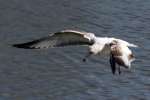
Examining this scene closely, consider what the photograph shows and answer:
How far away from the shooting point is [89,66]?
14781mm

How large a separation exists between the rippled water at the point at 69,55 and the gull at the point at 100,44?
141 inches

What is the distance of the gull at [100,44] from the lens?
8.30 metres

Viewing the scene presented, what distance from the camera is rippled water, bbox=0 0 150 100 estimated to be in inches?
534

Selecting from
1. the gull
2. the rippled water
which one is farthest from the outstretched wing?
the rippled water

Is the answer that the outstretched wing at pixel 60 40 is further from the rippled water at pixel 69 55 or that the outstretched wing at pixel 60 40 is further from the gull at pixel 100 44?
the rippled water at pixel 69 55

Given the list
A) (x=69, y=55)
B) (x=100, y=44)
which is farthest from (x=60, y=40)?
(x=69, y=55)

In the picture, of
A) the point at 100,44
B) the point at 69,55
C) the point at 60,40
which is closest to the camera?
the point at 100,44

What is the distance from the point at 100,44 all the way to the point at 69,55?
647cm

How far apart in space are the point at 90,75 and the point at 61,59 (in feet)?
3.69

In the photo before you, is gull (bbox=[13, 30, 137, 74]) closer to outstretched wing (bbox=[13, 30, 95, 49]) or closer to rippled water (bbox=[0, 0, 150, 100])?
outstretched wing (bbox=[13, 30, 95, 49])

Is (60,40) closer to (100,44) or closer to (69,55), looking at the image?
(100,44)

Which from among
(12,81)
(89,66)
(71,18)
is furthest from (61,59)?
(71,18)

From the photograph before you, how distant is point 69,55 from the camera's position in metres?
15.3

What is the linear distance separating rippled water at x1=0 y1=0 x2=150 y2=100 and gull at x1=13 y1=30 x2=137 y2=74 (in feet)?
11.8
